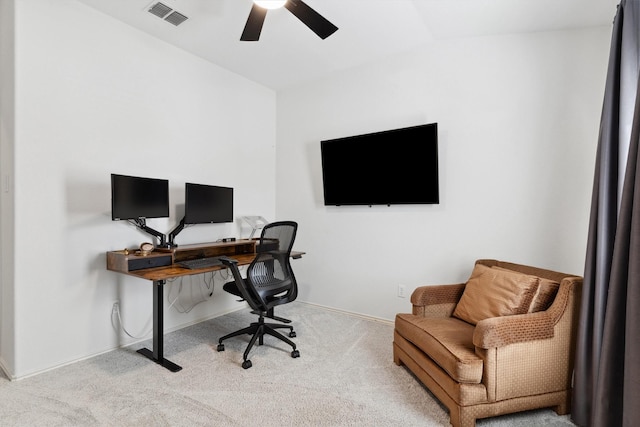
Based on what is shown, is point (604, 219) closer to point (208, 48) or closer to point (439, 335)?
point (439, 335)

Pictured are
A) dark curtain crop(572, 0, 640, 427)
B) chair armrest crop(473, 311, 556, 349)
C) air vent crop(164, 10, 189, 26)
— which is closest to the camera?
dark curtain crop(572, 0, 640, 427)

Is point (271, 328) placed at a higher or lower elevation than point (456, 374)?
lower

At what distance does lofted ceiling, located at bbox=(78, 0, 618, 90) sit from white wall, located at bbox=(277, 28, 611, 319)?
177 mm

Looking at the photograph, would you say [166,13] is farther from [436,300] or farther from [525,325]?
[525,325]

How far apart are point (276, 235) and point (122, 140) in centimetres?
159

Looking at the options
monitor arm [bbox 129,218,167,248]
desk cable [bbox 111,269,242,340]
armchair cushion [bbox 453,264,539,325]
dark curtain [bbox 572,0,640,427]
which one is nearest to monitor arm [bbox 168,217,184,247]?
monitor arm [bbox 129,218,167,248]

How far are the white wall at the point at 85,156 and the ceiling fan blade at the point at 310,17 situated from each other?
1650mm

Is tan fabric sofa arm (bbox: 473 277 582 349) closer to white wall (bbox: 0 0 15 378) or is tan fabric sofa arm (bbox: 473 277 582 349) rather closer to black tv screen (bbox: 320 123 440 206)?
black tv screen (bbox: 320 123 440 206)

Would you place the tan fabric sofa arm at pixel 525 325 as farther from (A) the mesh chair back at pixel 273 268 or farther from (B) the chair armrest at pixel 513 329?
(A) the mesh chair back at pixel 273 268

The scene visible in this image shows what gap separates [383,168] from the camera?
3.26 metres

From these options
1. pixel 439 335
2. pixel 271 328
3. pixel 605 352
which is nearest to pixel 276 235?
pixel 271 328

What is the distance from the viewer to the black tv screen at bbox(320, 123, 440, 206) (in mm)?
2975

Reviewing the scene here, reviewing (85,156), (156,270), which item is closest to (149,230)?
(156,270)

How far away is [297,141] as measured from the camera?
407cm
